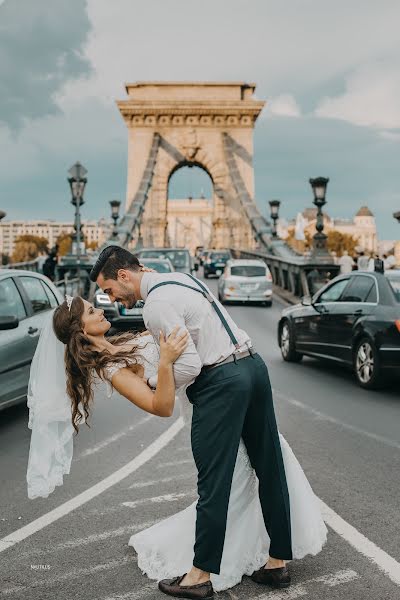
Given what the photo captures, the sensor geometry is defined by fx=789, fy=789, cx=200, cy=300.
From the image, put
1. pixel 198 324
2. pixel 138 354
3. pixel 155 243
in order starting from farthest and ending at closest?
pixel 155 243
pixel 138 354
pixel 198 324

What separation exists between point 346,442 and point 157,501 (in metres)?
2.45

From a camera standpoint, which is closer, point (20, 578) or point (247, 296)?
point (20, 578)

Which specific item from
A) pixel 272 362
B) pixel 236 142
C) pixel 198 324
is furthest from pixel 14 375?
pixel 236 142

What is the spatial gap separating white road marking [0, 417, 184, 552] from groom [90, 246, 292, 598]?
115 centimetres

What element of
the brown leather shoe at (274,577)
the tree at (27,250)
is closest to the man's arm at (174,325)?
the brown leather shoe at (274,577)

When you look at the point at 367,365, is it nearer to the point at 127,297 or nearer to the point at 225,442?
the point at 225,442

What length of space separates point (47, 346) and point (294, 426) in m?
4.33

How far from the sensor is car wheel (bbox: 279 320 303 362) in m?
12.8

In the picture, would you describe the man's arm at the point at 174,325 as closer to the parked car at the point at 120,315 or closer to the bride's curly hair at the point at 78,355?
the bride's curly hair at the point at 78,355

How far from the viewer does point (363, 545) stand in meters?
4.34

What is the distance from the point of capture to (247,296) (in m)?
25.4

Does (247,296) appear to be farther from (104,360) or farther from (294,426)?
(104,360)

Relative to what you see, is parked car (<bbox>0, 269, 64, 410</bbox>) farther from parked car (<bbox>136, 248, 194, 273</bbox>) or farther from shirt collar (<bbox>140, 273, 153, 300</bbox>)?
parked car (<bbox>136, 248, 194, 273</bbox>)

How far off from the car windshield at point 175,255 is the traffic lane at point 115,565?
74.3 ft
